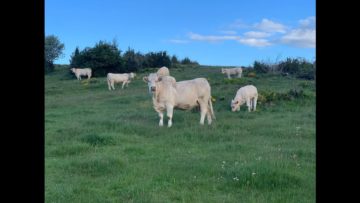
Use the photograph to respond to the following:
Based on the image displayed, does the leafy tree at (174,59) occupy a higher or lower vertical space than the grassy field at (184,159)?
higher

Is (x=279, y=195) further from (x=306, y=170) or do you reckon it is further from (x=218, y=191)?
(x=306, y=170)

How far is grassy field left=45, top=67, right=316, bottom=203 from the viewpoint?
6.62m

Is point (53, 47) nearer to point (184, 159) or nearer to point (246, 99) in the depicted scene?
point (246, 99)

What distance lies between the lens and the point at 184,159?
29.4 ft

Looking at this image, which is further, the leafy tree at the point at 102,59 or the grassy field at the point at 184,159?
the leafy tree at the point at 102,59

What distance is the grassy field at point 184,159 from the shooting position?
6.62 meters

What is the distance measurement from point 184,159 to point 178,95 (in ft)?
21.5

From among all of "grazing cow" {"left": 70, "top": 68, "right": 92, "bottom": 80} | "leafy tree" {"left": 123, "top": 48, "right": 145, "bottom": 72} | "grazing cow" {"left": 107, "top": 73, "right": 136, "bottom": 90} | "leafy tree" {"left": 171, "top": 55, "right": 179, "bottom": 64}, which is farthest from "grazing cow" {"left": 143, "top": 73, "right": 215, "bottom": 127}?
"leafy tree" {"left": 171, "top": 55, "right": 179, "bottom": 64}

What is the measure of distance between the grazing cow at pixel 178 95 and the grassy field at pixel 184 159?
1.63 ft

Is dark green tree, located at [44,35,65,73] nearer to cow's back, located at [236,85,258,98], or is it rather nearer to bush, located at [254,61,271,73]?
bush, located at [254,61,271,73]

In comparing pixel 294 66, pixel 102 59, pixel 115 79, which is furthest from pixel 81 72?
pixel 294 66

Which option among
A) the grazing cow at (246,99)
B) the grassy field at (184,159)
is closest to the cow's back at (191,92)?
the grassy field at (184,159)

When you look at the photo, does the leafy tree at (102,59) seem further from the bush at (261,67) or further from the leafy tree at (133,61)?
the bush at (261,67)
